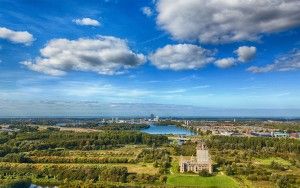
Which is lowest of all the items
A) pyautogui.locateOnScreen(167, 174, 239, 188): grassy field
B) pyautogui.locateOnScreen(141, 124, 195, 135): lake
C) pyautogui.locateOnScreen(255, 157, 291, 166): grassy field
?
pyautogui.locateOnScreen(167, 174, 239, 188): grassy field

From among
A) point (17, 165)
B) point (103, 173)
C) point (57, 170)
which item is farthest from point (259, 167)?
point (17, 165)

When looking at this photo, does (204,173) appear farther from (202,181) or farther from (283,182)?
(283,182)

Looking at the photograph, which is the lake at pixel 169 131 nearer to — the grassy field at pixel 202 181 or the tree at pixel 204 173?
the tree at pixel 204 173

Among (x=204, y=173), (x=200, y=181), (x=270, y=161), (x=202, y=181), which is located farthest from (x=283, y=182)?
(x=270, y=161)

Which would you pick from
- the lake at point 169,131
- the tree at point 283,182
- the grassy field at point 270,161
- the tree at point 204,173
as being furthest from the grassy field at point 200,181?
the lake at point 169,131

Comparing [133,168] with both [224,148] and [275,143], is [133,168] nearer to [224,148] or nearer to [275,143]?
[224,148]

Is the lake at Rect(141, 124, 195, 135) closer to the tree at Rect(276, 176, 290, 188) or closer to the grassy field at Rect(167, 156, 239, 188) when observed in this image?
the grassy field at Rect(167, 156, 239, 188)

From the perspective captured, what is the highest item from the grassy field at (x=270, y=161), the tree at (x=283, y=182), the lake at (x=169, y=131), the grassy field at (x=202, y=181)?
the lake at (x=169, y=131)

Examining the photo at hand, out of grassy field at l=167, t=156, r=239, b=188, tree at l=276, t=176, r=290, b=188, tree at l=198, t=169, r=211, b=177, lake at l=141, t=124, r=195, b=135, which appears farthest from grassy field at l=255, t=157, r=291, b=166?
lake at l=141, t=124, r=195, b=135
